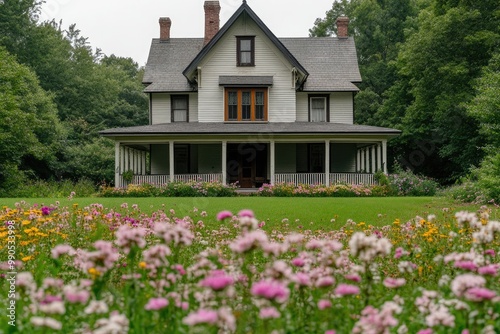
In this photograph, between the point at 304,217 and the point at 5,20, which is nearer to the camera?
the point at 304,217

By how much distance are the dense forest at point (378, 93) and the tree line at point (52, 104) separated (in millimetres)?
87

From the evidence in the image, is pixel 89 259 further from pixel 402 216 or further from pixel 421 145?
pixel 421 145

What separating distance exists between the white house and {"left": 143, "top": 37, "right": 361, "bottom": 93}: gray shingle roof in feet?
0.29

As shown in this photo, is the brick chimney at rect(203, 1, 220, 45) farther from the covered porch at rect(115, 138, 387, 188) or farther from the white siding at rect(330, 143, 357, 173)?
the white siding at rect(330, 143, 357, 173)

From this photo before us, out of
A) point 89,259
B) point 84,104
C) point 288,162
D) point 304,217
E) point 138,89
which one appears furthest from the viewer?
point 138,89

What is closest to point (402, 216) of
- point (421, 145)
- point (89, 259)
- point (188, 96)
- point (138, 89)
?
point (89, 259)

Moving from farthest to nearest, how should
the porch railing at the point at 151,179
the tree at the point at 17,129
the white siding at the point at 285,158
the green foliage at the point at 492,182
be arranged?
the tree at the point at 17,129 → the white siding at the point at 285,158 → the porch railing at the point at 151,179 → the green foliage at the point at 492,182

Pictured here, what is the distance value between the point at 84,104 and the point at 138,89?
749 centimetres

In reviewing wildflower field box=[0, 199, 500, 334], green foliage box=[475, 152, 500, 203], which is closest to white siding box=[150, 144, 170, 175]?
green foliage box=[475, 152, 500, 203]

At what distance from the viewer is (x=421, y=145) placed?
36594 mm

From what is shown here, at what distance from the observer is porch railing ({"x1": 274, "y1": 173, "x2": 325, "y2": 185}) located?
24844 millimetres

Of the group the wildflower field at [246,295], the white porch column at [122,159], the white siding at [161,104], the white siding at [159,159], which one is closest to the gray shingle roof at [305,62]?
the white siding at [161,104]

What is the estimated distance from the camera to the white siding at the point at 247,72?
26.3 m

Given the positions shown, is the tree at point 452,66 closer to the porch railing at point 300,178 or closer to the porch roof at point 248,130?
the porch roof at point 248,130
